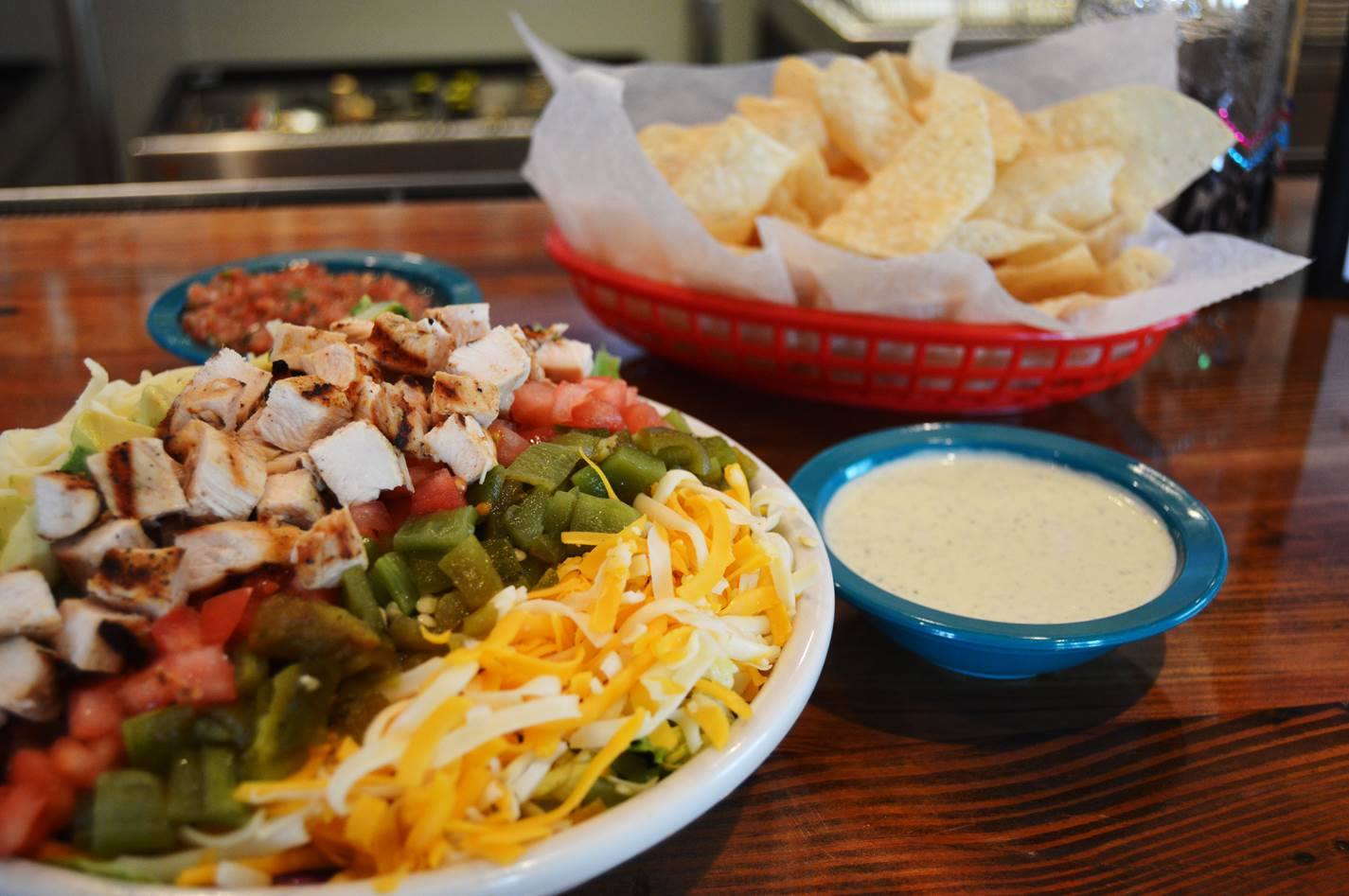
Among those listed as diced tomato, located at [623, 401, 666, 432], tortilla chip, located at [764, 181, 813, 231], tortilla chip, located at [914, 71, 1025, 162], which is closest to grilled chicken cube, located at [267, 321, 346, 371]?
diced tomato, located at [623, 401, 666, 432]

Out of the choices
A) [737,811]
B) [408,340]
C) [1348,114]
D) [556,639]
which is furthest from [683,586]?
[1348,114]

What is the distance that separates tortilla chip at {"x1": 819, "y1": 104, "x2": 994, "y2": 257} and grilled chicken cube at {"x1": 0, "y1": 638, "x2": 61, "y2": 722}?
1.36m

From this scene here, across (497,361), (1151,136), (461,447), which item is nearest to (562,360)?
(497,361)

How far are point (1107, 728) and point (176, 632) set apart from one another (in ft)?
3.31

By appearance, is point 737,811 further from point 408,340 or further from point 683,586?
point 408,340

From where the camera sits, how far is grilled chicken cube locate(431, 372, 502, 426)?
3.94 ft

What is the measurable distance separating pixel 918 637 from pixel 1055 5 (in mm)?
4977

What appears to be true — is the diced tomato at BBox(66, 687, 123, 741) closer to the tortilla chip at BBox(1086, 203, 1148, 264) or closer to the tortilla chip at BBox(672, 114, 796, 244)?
the tortilla chip at BBox(672, 114, 796, 244)

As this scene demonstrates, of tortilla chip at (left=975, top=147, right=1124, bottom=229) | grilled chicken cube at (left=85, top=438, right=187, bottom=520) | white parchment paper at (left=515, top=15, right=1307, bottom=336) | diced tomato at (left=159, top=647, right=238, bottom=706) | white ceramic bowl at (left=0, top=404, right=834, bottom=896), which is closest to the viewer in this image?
white ceramic bowl at (left=0, top=404, right=834, bottom=896)

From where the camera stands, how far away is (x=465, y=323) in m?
1.35

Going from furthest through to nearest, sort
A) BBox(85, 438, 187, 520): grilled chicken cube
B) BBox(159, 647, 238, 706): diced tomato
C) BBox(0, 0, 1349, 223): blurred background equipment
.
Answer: BBox(0, 0, 1349, 223): blurred background equipment < BBox(85, 438, 187, 520): grilled chicken cube < BBox(159, 647, 238, 706): diced tomato

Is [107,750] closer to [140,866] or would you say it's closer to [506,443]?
[140,866]

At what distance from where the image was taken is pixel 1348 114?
7.75 feet

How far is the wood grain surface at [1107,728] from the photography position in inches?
42.4
